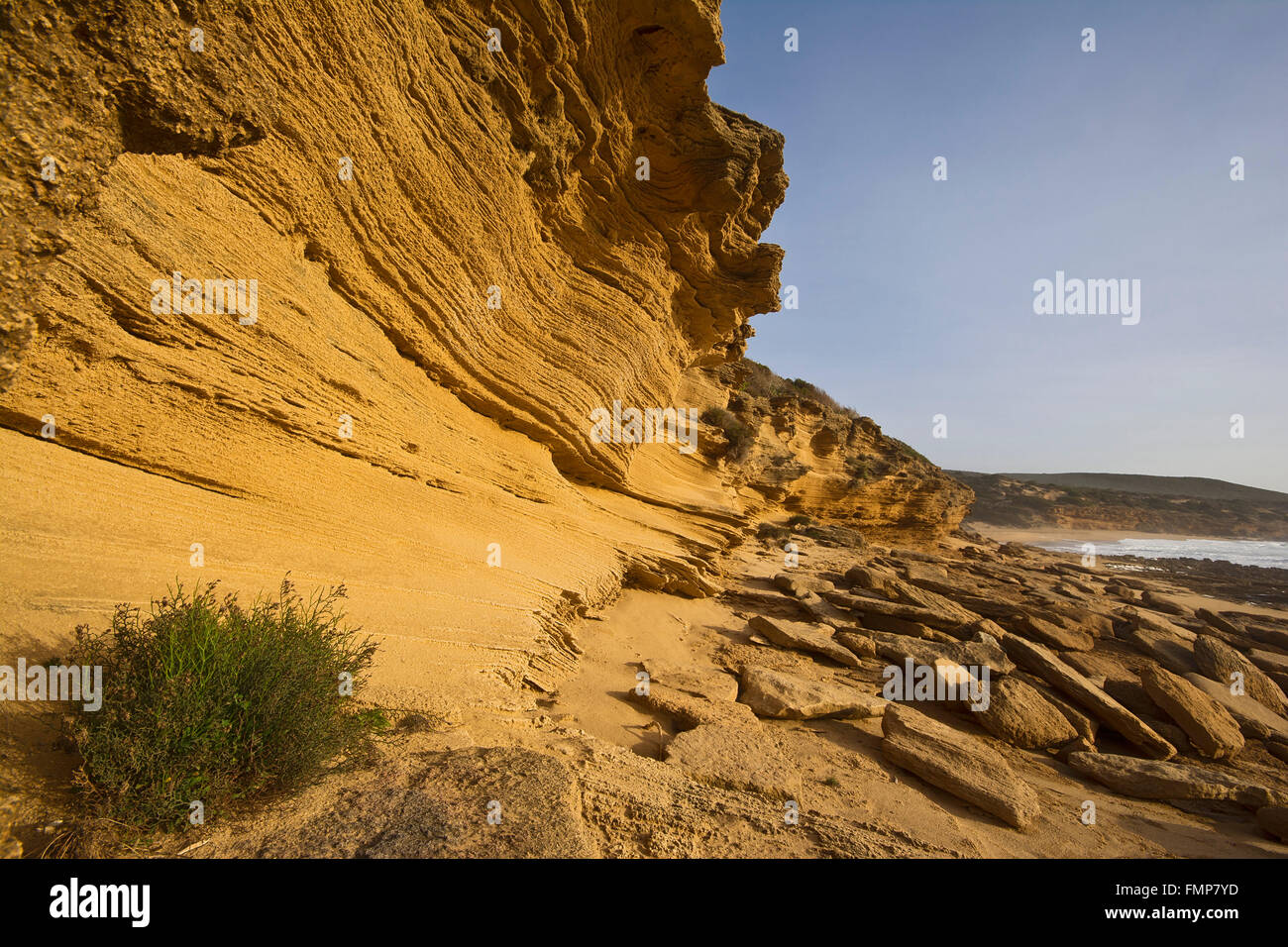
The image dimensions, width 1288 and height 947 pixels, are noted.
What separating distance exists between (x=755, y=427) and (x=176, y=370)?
56.5ft

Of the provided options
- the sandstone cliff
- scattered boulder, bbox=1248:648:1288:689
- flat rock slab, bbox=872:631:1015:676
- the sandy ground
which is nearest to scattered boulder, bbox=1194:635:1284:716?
scattered boulder, bbox=1248:648:1288:689

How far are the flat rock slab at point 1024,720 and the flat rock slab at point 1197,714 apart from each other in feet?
5.59

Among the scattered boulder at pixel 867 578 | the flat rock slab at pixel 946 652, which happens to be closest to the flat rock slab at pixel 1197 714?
the flat rock slab at pixel 946 652

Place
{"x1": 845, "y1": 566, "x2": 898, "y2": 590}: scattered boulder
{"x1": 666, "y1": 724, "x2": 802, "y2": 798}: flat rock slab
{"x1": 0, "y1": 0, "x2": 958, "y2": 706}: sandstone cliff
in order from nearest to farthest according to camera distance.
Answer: {"x1": 0, "y1": 0, "x2": 958, "y2": 706}: sandstone cliff → {"x1": 666, "y1": 724, "x2": 802, "y2": 798}: flat rock slab → {"x1": 845, "y1": 566, "x2": 898, "y2": 590}: scattered boulder

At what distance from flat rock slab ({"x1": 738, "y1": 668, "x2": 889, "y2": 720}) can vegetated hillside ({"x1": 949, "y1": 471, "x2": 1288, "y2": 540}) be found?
57.9 metres

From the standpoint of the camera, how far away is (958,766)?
4969 millimetres

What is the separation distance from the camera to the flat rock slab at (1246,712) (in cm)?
743

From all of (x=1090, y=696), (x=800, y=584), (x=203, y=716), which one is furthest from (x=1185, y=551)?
(x=203, y=716)

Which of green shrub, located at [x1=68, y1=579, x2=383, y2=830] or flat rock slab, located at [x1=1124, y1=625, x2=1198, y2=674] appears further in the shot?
flat rock slab, located at [x1=1124, y1=625, x2=1198, y2=674]

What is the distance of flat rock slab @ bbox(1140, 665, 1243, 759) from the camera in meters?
6.77

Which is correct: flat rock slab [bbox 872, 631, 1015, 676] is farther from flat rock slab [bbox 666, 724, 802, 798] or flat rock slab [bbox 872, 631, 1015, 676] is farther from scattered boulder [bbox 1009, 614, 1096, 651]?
flat rock slab [bbox 666, 724, 802, 798]
